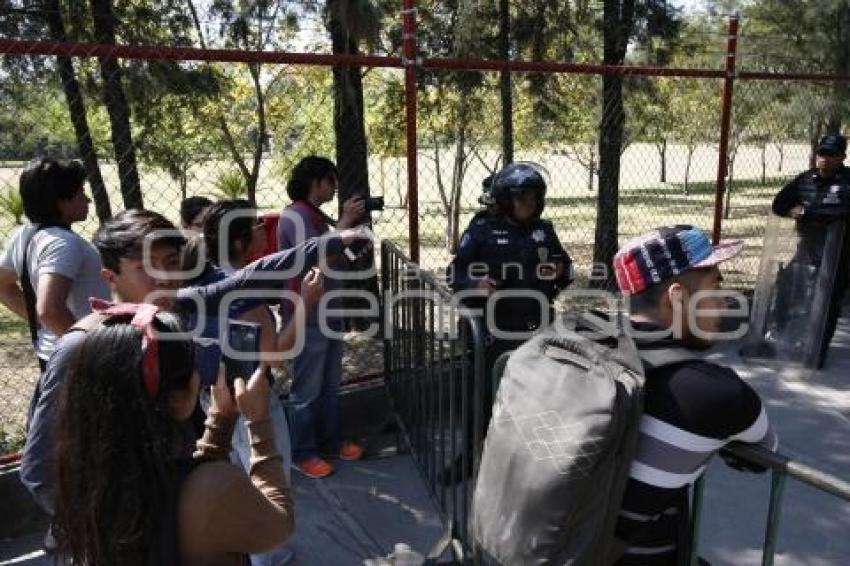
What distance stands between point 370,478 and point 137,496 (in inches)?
101

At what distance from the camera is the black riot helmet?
3.48 metres

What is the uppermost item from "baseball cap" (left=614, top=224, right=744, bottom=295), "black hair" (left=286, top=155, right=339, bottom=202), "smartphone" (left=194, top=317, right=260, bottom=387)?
"black hair" (left=286, top=155, right=339, bottom=202)

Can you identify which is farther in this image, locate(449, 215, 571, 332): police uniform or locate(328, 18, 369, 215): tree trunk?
locate(328, 18, 369, 215): tree trunk

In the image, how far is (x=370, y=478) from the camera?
3.83m

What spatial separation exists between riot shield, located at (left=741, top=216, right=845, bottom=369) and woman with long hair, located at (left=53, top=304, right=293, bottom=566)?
5008 mm

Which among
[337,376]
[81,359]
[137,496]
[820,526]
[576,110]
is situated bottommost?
[820,526]

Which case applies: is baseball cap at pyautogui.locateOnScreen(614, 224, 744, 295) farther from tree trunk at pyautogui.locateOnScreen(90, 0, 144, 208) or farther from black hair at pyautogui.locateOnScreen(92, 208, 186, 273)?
tree trunk at pyautogui.locateOnScreen(90, 0, 144, 208)

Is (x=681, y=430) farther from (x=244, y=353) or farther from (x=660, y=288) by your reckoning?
(x=244, y=353)

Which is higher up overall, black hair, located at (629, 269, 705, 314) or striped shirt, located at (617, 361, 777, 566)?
black hair, located at (629, 269, 705, 314)

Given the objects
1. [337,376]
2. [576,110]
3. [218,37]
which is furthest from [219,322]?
[576,110]

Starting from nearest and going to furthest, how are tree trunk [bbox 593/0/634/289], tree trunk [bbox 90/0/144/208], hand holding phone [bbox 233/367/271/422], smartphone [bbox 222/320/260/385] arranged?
hand holding phone [bbox 233/367/271/422] → smartphone [bbox 222/320/260/385] → tree trunk [bbox 90/0/144/208] → tree trunk [bbox 593/0/634/289]

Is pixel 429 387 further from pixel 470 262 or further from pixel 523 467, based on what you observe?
pixel 523 467

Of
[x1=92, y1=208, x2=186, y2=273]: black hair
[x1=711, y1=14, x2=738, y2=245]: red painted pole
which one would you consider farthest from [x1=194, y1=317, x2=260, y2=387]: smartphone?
[x1=711, y1=14, x2=738, y2=245]: red painted pole

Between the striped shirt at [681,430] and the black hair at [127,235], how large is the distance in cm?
154
